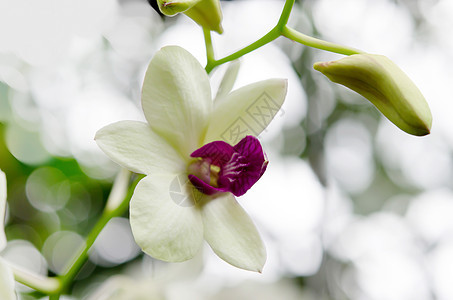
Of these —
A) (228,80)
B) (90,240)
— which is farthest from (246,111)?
(90,240)

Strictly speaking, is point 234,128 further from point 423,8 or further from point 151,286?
point 423,8

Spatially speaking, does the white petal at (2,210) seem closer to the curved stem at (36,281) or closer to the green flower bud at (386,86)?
the curved stem at (36,281)

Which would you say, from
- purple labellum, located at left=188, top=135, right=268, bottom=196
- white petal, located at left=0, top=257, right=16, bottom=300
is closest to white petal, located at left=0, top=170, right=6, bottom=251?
white petal, located at left=0, top=257, right=16, bottom=300

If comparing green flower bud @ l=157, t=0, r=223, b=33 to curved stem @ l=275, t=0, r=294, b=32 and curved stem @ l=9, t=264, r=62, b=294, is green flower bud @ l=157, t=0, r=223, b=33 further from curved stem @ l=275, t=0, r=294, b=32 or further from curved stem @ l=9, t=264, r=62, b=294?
curved stem @ l=9, t=264, r=62, b=294

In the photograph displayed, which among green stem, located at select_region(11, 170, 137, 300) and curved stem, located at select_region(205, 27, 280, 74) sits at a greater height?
curved stem, located at select_region(205, 27, 280, 74)

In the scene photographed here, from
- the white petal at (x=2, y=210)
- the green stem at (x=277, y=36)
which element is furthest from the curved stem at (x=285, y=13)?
the white petal at (x=2, y=210)

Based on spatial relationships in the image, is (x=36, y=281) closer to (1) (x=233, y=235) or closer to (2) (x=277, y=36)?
(1) (x=233, y=235)
